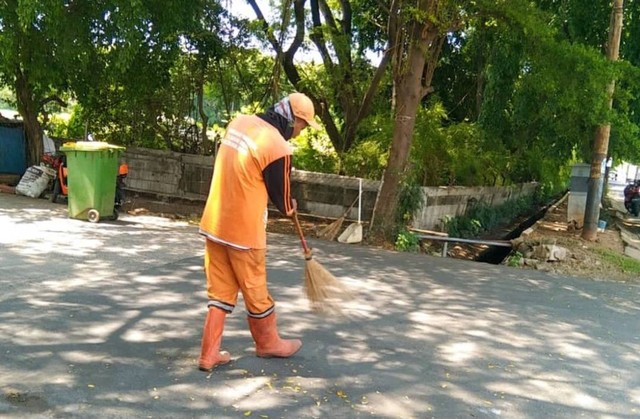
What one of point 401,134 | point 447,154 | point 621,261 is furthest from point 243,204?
point 447,154

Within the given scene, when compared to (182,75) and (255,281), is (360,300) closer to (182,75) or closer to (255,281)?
(255,281)

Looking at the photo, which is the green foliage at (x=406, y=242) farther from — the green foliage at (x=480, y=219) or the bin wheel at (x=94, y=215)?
the bin wheel at (x=94, y=215)

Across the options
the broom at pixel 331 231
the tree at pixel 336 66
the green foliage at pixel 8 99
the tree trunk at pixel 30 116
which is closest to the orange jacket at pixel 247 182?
the broom at pixel 331 231

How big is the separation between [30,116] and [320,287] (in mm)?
11839

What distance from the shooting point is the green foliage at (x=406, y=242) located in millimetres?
10117

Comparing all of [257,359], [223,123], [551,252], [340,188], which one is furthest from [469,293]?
[223,123]

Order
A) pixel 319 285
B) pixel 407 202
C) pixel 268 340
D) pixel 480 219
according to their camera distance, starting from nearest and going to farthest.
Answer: pixel 268 340 < pixel 319 285 < pixel 407 202 < pixel 480 219

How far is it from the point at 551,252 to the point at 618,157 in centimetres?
596

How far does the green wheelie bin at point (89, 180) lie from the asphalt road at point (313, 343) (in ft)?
5.45

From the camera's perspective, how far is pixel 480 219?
47.8 ft

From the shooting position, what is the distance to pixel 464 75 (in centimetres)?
1948

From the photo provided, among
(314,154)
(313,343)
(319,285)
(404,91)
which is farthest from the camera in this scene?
(314,154)

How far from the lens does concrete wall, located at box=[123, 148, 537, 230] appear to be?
1174 cm

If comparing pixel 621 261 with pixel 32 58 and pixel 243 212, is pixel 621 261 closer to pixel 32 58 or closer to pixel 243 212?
pixel 243 212
